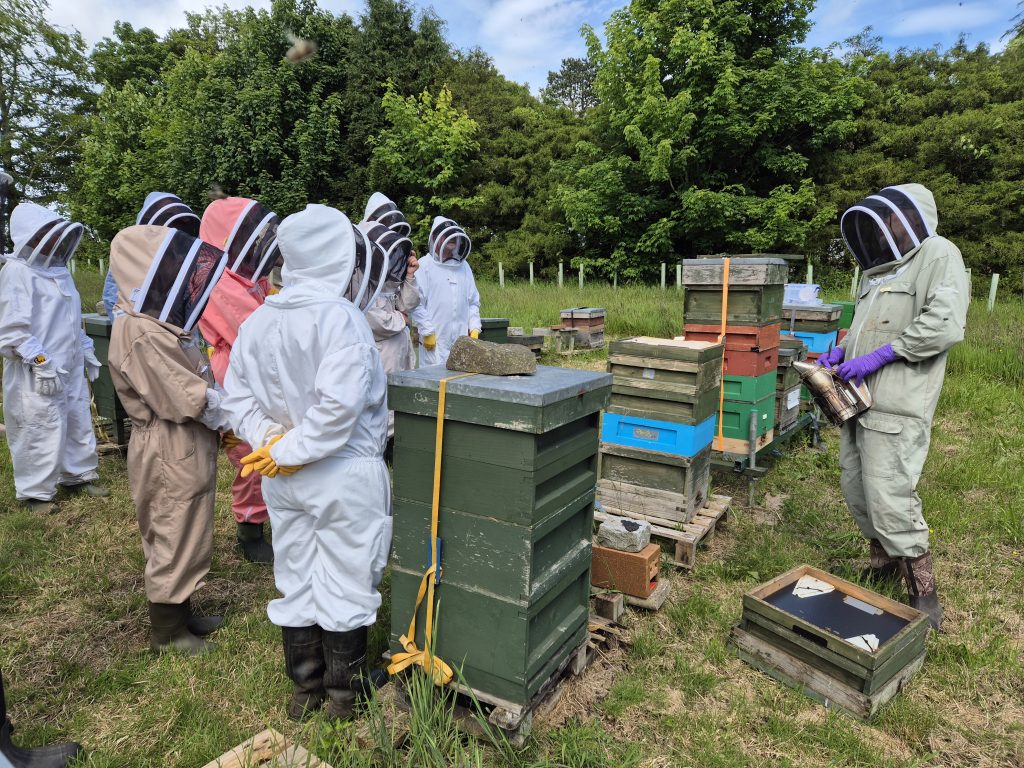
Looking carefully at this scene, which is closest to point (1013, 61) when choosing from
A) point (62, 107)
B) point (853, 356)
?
point (853, 356)

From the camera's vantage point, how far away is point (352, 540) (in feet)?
7.74

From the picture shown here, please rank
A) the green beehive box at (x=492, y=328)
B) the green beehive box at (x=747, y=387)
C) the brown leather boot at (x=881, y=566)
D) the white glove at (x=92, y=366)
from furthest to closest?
the green beehive box at (x=492, y=328)
the white glove at (x=92, y=366)
the green beehive box at (x=747, y=387)
the brown leather boot at (x=881, y=566)

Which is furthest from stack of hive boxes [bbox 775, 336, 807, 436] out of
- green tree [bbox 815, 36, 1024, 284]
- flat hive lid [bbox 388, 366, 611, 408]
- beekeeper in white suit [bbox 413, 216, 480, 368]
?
green tree [bbox 815, 36, 1024, 284]

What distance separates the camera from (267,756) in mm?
2189

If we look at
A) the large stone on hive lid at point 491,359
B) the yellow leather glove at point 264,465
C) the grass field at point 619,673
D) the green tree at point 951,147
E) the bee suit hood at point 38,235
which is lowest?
the grass field at point 619,673

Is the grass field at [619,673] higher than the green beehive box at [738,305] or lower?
lower

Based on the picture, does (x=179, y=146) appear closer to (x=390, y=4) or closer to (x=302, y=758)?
(x=390, y=4)

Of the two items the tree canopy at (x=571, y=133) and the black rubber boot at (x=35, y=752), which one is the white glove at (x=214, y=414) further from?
the tree canopy at (x=571, y=133)

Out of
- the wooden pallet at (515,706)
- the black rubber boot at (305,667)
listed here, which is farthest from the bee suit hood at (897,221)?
the black rubber boot at (305,667)

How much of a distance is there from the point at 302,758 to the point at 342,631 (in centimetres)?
43

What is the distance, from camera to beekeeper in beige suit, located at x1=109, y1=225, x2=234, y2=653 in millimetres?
2852

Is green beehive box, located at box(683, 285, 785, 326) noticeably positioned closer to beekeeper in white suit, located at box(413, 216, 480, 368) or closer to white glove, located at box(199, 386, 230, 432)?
beekeeper in white suit, located at box(413, 216, 480, 368)

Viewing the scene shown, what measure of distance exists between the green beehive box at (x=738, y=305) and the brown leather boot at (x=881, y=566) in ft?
5.63

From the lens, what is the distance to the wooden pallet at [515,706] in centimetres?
229
